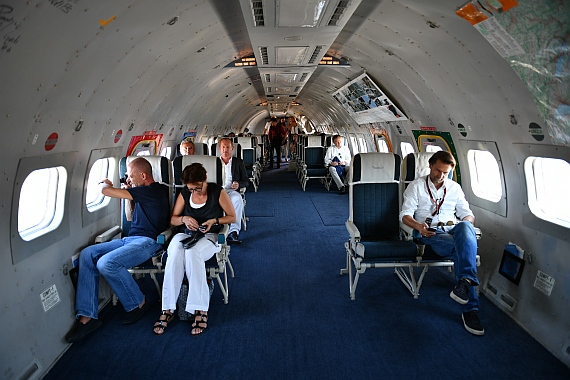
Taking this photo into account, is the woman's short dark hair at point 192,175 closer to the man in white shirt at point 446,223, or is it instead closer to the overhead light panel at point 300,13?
the overhead light panel at point 300,13

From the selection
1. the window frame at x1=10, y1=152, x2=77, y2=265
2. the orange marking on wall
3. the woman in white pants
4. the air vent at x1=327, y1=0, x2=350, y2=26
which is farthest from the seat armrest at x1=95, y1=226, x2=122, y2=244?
the air vent at x1=327, y1=0, x2=350, y2=26

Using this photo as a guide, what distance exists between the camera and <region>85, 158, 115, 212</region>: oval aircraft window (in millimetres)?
5316

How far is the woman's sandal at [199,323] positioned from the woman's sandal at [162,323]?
30cm

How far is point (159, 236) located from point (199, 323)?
47.2 inches

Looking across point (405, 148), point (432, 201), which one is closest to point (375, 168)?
point (432, 201)

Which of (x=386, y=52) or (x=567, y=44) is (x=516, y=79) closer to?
(x=567, y=44)

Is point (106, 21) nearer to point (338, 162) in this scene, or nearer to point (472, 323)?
point (472, 323)

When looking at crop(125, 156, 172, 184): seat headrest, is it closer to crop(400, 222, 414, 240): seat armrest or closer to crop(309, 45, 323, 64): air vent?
crop(309, 45, 323, 64): air vent

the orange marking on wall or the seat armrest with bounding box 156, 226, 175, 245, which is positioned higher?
the orange marking on wall

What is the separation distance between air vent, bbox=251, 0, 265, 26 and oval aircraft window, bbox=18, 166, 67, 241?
110 inches

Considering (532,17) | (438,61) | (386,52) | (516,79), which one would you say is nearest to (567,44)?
(532,17)

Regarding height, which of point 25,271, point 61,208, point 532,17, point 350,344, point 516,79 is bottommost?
point 350,344

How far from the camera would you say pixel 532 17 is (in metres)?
2.74

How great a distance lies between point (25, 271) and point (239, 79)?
8.43 meters
